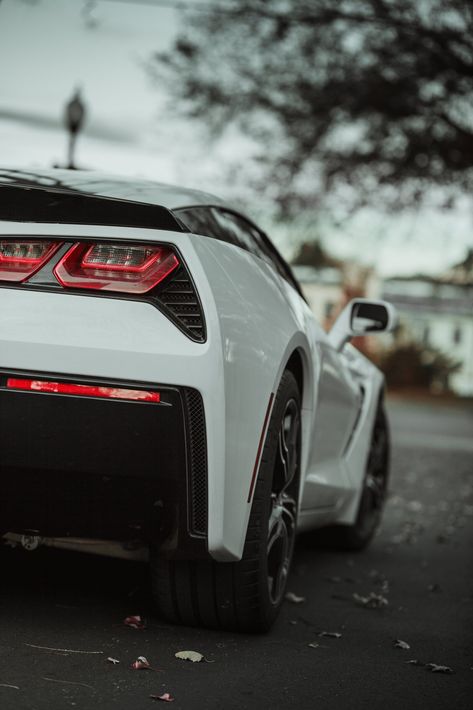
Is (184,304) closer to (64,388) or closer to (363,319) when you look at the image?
(64,388)

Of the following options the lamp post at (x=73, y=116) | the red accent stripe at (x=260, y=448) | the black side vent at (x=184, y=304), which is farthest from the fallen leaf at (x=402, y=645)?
the lamp post at (x=73, y=116)

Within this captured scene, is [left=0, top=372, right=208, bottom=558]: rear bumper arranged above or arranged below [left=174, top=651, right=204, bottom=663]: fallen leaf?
above

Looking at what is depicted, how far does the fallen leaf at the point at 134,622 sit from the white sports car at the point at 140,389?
0.45ft

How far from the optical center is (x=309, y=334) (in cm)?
399

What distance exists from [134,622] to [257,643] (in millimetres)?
426

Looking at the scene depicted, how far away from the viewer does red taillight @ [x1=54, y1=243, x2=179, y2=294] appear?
299 cm

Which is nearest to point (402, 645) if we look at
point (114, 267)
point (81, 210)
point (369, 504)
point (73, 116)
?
point (114, 267)

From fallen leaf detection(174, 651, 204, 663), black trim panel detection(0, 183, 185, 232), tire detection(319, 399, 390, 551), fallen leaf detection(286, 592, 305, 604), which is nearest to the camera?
black trim panel detection(0, 183, 185, 232)

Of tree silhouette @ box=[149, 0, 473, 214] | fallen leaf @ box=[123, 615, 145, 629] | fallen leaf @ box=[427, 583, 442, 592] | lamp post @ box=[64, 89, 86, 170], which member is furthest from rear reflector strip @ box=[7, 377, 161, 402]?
tree silhouette @ box=[149, 0, 473, 214]

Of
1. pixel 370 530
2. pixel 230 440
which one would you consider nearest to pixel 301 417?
pixel 230 440

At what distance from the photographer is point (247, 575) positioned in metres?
3.36

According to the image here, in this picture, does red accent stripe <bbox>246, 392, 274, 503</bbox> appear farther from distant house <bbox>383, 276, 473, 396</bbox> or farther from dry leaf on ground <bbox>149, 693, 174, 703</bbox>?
distant house <bbox>383, 276, 473, 396</bbox>

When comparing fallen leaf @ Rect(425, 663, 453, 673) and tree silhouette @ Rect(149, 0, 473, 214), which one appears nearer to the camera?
fallen leaf @ Rect(425, 663, 453, 673)

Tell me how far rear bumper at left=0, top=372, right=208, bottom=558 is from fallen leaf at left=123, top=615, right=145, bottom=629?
0.57 metres
